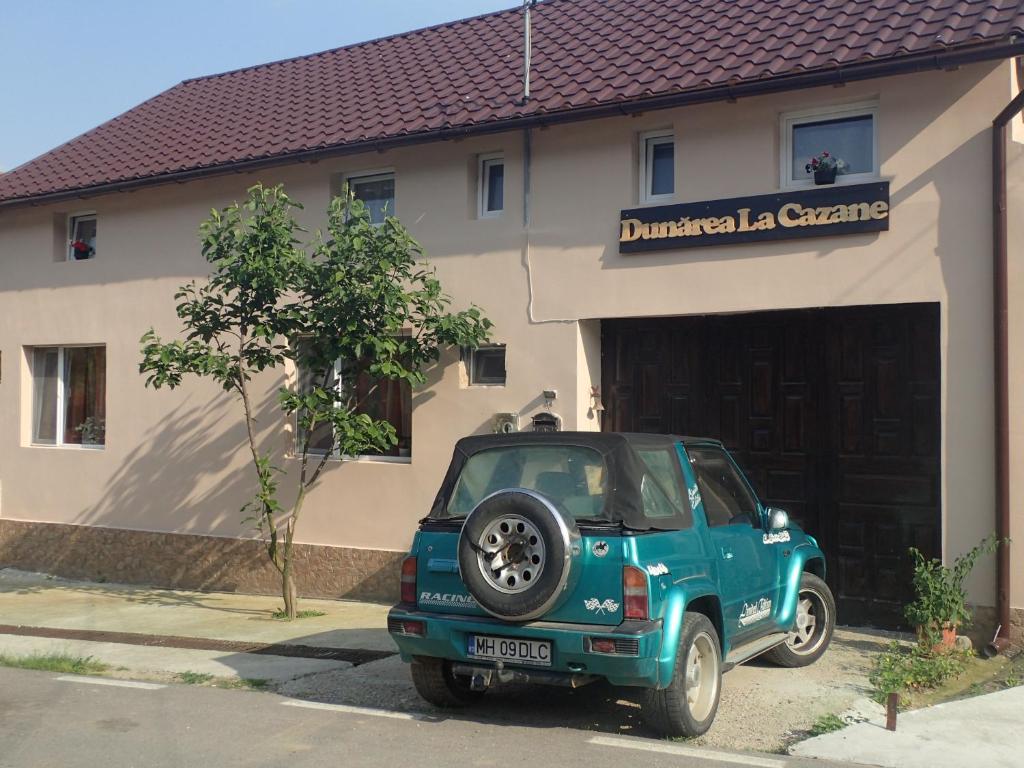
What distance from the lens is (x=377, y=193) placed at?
12.1 m

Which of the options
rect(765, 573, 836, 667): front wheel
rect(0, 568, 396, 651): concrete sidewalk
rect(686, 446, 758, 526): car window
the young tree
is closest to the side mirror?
rect(686, 446, 758, 526): car window

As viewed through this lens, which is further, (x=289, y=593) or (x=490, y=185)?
(x=490, y=185)

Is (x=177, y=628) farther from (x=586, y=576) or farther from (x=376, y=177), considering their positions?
(x=586, y=576)

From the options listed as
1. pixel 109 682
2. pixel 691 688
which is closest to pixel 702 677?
pixel 691 688

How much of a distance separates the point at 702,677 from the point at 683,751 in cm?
56

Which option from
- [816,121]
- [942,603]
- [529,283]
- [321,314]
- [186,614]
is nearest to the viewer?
[942,603]

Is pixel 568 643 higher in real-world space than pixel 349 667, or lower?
higher

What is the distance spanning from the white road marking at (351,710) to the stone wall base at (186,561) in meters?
3.99

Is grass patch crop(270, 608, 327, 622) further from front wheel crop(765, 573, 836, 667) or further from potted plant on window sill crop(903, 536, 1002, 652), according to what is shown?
potted plant on window sill crop(903, 536, 1002, 652)

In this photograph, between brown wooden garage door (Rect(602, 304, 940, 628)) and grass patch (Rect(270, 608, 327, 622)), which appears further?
grass patch (Rect(270, 608, 327, 622))

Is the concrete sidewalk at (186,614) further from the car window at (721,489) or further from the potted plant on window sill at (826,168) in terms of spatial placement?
the potted plant on window sill at (826,168)

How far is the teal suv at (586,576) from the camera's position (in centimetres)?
589

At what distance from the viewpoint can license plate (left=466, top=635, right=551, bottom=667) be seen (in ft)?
19.7

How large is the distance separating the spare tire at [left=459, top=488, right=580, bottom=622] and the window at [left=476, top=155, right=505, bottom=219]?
5710 millimetres
